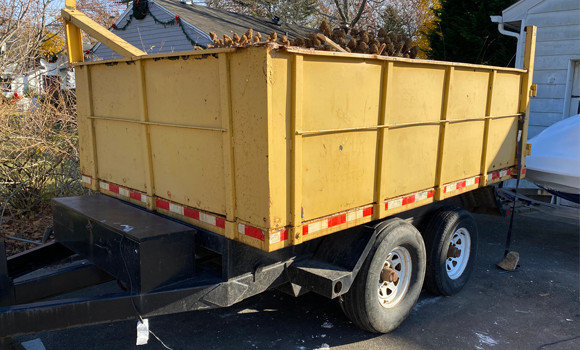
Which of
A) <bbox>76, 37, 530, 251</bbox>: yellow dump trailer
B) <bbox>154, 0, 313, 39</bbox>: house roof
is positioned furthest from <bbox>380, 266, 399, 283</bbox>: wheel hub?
<bbox>154, 0, 313, 39</bbox>: house roof

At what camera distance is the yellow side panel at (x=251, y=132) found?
268cm

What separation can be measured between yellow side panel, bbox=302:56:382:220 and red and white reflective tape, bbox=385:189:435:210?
271mm

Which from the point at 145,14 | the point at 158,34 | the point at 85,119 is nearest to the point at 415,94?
the point at 85,119

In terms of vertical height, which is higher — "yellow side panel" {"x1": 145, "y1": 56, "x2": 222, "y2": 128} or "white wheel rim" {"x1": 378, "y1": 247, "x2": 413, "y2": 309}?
"yellow side panel" {"x1": 145, "y1": 56, "x2": 222, "y2": 128}

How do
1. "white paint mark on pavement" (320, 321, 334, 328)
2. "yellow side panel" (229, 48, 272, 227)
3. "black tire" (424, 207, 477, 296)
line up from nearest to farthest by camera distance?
"yellow side panel" (229, 48, 272, 227), "white paint mark on pavement" (320, 321, 334, 328), "black tire" (424, 207, 477, 296)

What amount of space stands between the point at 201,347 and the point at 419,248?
6.93 feet

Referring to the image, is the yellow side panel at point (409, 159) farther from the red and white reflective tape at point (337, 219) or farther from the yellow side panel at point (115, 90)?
the yellow side panel at point (115, 90)

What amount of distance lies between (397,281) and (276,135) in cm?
212

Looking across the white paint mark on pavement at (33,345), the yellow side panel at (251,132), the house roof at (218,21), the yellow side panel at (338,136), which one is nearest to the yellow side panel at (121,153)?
the yellow side panel at (251,132)

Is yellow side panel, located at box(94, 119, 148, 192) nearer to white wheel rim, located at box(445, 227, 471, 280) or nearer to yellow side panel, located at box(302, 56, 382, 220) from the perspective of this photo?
yellow side panel, located at box(302, 56, 382, 220)

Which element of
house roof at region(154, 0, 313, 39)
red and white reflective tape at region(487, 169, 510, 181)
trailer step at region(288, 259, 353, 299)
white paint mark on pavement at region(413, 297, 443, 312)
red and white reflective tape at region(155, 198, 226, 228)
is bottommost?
white paint mark on pavement at region(413, 297, 443, 312)

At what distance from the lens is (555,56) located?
823 centimetres

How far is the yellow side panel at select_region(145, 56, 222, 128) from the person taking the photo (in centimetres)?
298

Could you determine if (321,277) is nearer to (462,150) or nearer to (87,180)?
(462,150)
